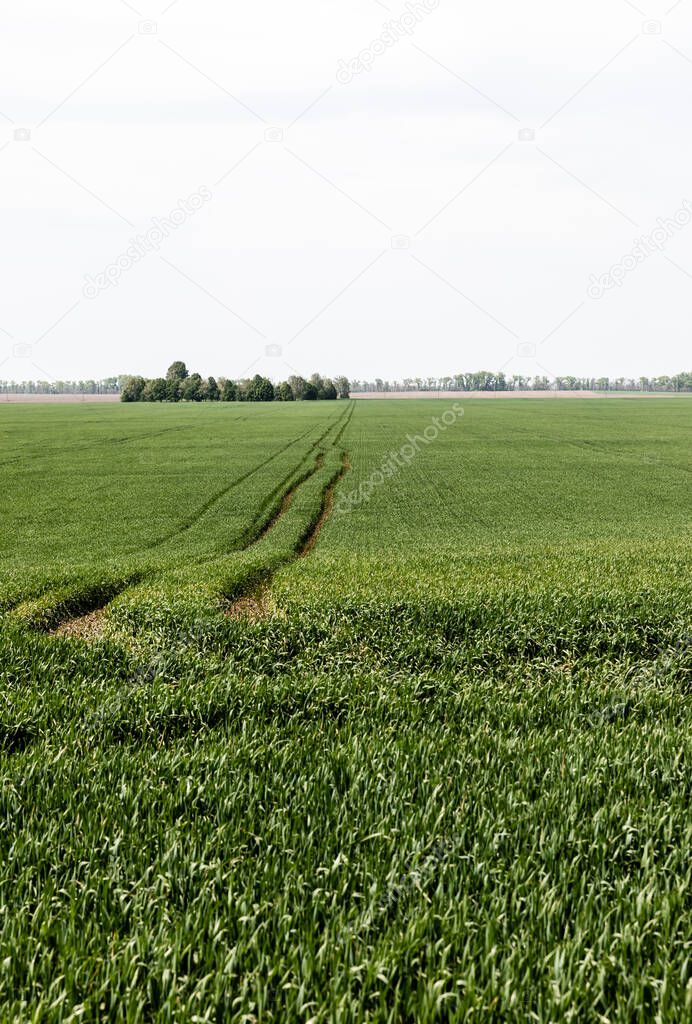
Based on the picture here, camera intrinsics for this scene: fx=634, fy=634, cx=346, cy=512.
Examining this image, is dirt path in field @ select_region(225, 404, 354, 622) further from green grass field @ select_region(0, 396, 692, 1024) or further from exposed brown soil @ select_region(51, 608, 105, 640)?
exposed brown soil @ select_region(51, 608, 105, 640)

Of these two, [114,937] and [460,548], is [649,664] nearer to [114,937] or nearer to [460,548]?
[114,937]

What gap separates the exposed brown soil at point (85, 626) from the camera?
14.7 metres

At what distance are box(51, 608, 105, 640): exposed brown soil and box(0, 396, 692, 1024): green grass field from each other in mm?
93

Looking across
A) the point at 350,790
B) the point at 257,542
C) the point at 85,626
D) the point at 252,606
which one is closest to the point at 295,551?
the point at 257,542

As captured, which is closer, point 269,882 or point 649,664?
point 269,882

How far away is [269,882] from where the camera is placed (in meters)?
5.45

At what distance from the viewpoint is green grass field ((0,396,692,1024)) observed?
448cm

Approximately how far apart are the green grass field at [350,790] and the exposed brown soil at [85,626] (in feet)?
0.31

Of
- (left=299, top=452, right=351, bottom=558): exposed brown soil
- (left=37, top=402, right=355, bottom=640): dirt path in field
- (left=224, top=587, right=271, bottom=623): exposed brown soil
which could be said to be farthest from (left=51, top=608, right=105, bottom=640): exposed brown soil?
(left=299, top=452, right=351, bottom=558): exposed brown soil

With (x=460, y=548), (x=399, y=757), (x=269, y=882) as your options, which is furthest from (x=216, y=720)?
(x=460, y=548)

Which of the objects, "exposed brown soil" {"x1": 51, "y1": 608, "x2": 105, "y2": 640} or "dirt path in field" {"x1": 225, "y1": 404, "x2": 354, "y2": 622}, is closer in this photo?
"exposed brown soil" {"x1": 51, "y1": 608, "x2": 105, "y2": 640}

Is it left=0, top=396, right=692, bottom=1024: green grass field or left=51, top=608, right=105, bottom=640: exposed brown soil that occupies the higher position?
left=0, top=396, right=692, bottom=1024: green grass field

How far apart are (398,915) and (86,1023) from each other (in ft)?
7.55

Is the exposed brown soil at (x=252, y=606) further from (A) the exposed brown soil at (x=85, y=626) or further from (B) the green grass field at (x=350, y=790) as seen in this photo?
(A) the exposed brown soil at (x=85, y=626)
